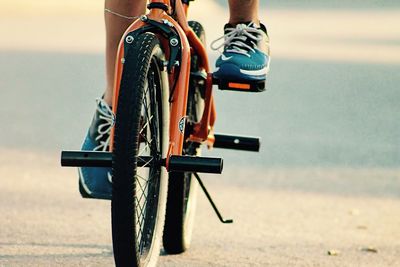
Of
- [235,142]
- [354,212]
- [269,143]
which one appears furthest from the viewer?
[269,143]

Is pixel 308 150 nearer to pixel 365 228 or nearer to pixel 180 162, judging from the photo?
pixel 365 228

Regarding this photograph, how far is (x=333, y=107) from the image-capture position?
29.1 feet

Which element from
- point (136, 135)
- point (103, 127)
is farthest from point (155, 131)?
point (103, 127)

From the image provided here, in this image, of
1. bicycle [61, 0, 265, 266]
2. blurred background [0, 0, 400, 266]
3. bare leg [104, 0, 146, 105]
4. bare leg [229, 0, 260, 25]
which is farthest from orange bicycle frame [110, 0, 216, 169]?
blurred background [0, 0, 400, 266]

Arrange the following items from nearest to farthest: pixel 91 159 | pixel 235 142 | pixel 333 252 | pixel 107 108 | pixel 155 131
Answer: pixel 91 159
pixel 155 131
pixel 107 108
pixel 333 252
pixel 235 142

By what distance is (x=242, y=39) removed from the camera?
15.3 feet

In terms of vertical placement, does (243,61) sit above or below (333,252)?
above

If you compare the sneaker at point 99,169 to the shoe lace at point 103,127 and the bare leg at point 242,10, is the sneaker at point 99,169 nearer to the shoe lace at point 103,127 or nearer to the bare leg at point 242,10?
the shoe lace at point 103,127

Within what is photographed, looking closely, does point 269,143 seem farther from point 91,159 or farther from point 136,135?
point 136,135

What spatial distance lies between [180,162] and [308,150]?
3521 mm

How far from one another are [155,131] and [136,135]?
0.42m

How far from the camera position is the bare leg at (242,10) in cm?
470

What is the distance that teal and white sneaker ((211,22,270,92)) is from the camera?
4.61m

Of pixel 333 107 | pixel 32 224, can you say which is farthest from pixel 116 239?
pixel 333 107
